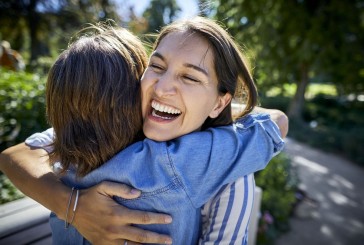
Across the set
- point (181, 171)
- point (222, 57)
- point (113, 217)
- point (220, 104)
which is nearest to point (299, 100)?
point (220, 104)

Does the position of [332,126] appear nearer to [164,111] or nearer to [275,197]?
[275,197]

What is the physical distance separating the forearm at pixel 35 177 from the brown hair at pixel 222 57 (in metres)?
0.84

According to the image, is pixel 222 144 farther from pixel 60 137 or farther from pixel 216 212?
pixel 60 137

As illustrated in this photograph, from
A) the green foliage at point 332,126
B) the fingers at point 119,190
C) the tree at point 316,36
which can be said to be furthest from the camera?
the tree at point 316,36

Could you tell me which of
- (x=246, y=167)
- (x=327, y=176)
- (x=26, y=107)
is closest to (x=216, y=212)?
(x=246, y=167)

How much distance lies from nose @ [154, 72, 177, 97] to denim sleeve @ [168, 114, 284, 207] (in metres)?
0.22

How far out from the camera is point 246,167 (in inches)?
50.7

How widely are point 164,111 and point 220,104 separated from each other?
1.04 feet

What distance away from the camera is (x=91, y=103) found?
1281mm

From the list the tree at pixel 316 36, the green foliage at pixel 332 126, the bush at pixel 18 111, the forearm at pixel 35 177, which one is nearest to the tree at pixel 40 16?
the tree at pixel 316 36

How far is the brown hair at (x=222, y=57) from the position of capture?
1352mm

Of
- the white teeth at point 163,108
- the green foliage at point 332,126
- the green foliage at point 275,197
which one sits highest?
the white teeth at point 163,108

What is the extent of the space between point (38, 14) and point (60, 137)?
17.8 m

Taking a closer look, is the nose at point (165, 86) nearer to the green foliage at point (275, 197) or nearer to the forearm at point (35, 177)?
the forearm at point (35, 177)
